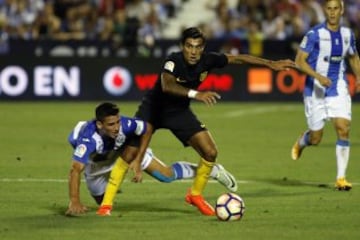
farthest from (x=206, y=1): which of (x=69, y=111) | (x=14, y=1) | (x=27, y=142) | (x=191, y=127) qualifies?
(x=191, y=127)

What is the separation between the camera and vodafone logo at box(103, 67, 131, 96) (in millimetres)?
26188

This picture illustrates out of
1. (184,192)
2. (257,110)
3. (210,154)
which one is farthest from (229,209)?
(257,110)

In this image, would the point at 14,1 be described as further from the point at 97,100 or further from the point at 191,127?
the point at 191,127

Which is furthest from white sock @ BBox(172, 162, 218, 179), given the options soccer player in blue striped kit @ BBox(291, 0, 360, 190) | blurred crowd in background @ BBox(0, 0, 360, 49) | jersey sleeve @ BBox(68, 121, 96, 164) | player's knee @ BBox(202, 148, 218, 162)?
blurred crowd in background @ BBox(0, 0, 360, 49)

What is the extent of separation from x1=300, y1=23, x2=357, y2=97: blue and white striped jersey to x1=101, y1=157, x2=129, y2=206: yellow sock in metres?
3.33

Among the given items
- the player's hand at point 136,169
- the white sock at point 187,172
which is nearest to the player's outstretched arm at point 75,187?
the player's hand at point 136,169

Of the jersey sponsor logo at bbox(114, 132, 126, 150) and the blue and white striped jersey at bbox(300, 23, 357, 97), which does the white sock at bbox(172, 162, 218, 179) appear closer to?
the jersey sponsor logo at bbox(114, 132, 126, 150)

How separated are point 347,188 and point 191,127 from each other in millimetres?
2479

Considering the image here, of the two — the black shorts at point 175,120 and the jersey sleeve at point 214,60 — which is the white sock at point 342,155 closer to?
the black shorts at point 175,120

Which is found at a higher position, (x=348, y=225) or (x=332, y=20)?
(x=332, y=20)

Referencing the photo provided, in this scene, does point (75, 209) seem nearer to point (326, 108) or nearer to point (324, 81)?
point (324, 81)

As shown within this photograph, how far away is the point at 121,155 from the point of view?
10938mm

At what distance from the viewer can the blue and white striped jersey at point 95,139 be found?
1040cm

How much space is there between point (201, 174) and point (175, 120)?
0.61m
